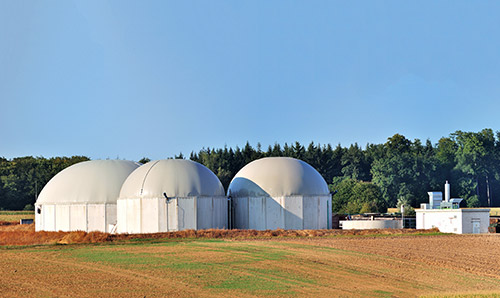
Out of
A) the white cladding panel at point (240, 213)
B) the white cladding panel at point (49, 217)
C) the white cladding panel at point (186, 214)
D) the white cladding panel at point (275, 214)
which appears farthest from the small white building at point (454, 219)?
the white cladding panel at point (49, 217)

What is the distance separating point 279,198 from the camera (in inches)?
1928

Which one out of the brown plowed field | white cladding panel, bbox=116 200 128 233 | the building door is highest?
white cladding panel, bbox=116 200 128 233

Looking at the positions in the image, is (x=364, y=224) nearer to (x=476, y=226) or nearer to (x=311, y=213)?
(x=311, y=213)

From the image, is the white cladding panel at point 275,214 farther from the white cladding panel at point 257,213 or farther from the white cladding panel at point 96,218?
the white cladding panel at point 96,218

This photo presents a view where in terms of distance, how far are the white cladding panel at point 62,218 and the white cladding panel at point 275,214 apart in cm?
1568

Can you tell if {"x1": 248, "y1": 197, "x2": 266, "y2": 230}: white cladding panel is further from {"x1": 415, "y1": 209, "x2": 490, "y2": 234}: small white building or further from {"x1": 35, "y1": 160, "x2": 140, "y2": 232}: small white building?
{"x1": 415, "y1": 209, "x2": 490, "y2": 234}: small white building

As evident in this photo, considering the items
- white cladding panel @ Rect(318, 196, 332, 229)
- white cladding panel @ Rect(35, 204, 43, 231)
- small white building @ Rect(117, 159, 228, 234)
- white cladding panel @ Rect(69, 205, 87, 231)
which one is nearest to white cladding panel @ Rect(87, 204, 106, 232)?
white cladding panel @ Rect(69, 205, 87, 231)

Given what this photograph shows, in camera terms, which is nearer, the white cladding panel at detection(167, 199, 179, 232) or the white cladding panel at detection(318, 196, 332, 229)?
the white cladding panel at detection(167, 199, 179, 232)

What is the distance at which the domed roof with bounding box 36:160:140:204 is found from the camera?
5022cm

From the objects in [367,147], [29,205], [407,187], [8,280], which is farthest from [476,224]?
[367,147]

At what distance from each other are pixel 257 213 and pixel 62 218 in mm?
15270

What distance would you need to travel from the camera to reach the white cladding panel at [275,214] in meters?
49.0

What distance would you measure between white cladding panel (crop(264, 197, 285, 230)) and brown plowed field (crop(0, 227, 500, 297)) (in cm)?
791

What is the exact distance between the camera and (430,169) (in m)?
101
